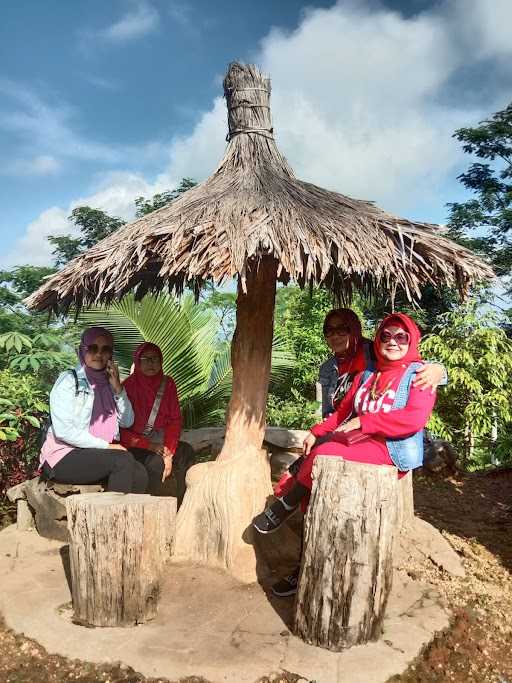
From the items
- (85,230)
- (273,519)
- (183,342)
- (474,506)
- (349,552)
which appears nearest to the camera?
(349,552)

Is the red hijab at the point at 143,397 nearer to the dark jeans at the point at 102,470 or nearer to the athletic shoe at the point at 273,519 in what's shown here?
the dark jeans at the point at 102,470

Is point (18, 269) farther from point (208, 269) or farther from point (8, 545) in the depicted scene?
point (208, 269)

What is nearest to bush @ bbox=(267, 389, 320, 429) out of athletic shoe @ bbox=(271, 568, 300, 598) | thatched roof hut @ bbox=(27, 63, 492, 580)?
thatched roof hut @ bbox=(27, 63, 492, 580)

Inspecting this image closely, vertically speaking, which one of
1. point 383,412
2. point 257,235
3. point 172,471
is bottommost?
point 172,471

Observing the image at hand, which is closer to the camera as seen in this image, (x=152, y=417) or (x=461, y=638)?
(x=461, y=638)

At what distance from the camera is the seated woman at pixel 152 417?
14.0 ft

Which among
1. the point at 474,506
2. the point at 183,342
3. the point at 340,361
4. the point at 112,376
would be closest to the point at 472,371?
the point at 474,506

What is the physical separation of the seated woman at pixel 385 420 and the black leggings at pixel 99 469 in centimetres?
100

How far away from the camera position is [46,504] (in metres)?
4.04

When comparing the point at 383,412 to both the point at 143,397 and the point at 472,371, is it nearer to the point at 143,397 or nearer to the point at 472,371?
the point at 143,397

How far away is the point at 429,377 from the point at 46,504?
286 centimetres

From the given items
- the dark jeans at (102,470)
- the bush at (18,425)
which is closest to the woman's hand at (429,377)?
the dark jeans at (102,470)

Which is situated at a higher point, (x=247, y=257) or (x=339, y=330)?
(x=247, y=257)

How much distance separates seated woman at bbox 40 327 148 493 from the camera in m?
3.78
